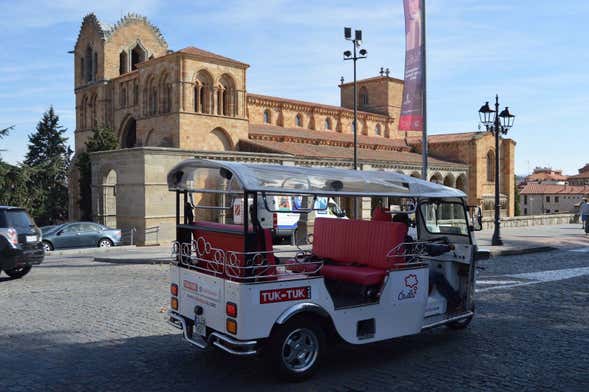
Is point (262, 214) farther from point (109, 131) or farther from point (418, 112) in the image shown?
point (109, 131)

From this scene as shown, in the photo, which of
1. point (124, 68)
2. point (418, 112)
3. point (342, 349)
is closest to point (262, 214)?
point (342, 349)

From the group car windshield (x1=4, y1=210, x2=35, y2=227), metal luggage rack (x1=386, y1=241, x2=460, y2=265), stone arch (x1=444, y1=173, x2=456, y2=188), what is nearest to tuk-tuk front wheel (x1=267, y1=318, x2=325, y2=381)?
metal luggage rack (x1=386, y1=241, x2=460, y2=265)

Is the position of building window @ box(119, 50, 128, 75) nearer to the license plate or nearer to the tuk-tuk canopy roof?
the tuk-tuk canopy roof

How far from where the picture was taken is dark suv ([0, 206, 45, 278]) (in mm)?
12156

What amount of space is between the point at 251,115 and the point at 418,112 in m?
28.4

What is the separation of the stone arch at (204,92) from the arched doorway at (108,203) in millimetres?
7320

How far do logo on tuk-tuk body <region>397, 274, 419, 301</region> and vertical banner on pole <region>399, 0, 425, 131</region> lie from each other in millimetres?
10084

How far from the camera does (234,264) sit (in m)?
5.62

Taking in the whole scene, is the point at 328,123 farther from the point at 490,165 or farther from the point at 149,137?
the point at 490,165

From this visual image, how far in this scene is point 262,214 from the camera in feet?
19.3

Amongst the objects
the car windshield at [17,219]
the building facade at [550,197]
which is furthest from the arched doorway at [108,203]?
the building facade at [550,197]

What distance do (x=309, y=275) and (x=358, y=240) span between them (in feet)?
3.87

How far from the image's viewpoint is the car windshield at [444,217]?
778 centimetres

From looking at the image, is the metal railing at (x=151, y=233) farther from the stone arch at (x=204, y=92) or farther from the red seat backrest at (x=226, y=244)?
the red seat backrest at (x=226, y=244)
